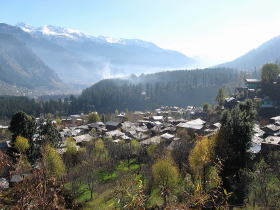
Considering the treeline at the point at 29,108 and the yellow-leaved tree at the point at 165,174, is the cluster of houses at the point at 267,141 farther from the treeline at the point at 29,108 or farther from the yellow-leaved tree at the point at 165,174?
the treeline at the point at 29,108

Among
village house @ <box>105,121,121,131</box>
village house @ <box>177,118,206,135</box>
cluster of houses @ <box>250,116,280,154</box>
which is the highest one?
cluster of houses @ <box>250,116,280,154</box>

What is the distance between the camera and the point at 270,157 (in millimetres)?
33969

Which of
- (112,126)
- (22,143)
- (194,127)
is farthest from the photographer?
(112,126)

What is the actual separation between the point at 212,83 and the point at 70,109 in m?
92.7

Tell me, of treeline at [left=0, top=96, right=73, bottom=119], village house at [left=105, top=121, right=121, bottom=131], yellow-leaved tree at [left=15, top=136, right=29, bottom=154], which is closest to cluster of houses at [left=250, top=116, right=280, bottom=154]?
yellow-leaved tree at [left=15, top=136, right=29, bottom=154]

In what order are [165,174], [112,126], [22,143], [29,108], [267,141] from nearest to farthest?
[165,174], [267,141], [22,143], [112,126], [29,108]

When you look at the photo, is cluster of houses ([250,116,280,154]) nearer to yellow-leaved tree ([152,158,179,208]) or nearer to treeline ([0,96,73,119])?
yellow-leaved tree ([152,158,179,208])

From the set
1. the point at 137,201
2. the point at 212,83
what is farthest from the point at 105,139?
the point at 212,83

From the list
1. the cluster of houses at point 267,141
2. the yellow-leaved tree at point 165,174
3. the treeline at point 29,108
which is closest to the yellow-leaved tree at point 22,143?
the yellow-leaved tree at point 165,174

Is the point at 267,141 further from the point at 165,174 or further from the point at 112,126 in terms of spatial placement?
the point at 112,126

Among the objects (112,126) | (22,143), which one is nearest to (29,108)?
(112,126)

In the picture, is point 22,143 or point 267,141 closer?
point 267,141

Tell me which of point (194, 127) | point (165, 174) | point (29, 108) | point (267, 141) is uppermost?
point (267, 141)

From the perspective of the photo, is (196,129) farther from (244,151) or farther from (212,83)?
(212,83)
